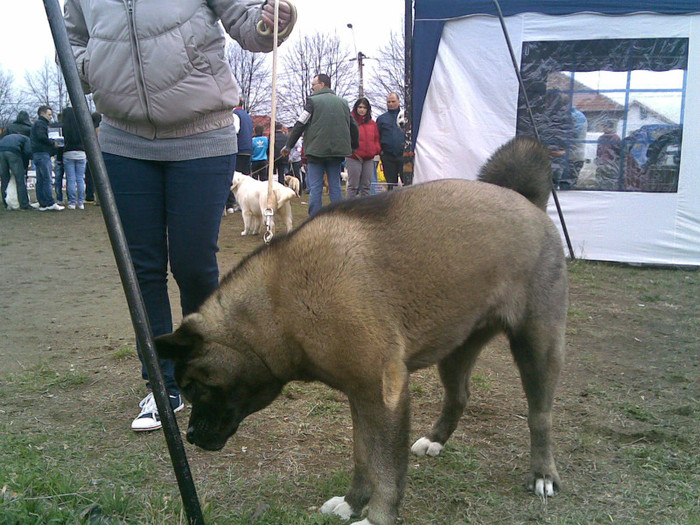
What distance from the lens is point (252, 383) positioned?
2.58 meters

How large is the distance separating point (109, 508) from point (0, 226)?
11716mm

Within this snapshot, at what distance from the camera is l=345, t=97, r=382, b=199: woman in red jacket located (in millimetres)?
11102

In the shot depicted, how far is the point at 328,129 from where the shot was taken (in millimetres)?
9234

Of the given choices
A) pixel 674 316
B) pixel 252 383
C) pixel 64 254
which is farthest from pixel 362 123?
pixel 252 383

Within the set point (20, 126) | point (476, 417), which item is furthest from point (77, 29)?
point (20, 126)

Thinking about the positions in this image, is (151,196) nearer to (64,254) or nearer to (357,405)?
(357,405)

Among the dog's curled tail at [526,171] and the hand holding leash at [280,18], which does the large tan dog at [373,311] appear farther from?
the hand holding leash at [280,18]

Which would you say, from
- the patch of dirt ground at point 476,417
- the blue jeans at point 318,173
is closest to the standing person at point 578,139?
the patch of dirt ground at point 476,417

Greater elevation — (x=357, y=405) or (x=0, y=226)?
(x=357, y=405)

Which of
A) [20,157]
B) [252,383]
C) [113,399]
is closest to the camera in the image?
[252,383]

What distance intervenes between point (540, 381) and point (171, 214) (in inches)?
82.5

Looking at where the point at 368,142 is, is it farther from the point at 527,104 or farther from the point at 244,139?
the point at 527,104

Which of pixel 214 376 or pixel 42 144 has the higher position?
pixel 42 144

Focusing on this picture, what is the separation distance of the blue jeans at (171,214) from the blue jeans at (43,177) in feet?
41.2
